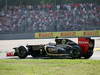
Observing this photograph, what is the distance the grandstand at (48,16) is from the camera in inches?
1236

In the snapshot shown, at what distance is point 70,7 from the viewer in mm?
33031

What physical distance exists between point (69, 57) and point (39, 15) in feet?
66.7

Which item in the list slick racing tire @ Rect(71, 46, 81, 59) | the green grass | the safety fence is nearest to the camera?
the green grass

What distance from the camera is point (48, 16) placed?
3303 centimetres

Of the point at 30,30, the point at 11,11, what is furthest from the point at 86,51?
the point at 11,11

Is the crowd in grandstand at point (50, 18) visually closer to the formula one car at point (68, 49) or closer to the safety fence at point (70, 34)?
the safety fence at point (70, 34)

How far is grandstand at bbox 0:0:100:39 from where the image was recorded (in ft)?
103

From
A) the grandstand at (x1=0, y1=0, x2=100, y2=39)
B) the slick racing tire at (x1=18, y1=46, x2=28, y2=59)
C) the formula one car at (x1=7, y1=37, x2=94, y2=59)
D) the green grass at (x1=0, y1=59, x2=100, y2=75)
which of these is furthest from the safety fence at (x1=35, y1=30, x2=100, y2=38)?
the green grass at (x1=0, y1=59, x2=100, y2=75)

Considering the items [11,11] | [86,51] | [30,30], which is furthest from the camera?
[11,11]

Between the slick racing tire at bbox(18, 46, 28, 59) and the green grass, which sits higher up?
the green grass

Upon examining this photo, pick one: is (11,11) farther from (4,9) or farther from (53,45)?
(53,45)

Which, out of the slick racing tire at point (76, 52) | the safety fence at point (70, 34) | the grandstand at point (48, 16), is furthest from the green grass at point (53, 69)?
the grandstand at point (48, 16)

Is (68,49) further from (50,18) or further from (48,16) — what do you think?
(48,16)

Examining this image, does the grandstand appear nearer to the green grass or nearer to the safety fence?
the safety fence
